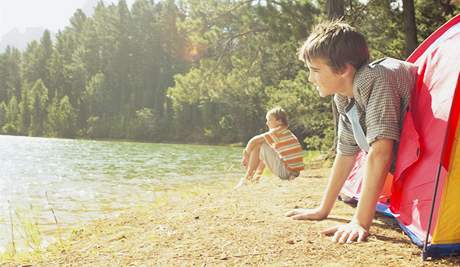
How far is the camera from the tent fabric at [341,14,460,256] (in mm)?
2365

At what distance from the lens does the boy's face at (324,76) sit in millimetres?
2699

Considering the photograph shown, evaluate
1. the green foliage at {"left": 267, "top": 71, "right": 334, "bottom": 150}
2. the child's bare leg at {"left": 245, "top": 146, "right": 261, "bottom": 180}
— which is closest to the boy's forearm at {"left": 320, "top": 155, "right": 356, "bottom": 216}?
the child's bare leg at {"left": 245, "top": 146, "right": 261, "bottom": 180}

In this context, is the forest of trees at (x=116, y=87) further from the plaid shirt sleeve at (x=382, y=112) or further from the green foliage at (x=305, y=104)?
the plaid shirt sleeve at (x=382, y=112)

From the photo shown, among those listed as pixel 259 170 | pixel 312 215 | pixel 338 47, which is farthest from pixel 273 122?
pixel 338 47

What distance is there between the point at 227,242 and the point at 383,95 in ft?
3.73

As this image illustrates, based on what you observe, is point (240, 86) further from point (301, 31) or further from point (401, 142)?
point (401, 142)

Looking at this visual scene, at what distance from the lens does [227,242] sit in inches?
105

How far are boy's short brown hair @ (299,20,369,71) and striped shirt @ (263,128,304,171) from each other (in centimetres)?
341

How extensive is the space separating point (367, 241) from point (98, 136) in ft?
188

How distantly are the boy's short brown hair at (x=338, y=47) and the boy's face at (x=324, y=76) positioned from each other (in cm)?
2

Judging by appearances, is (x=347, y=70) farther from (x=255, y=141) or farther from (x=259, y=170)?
(x=259, y=170)

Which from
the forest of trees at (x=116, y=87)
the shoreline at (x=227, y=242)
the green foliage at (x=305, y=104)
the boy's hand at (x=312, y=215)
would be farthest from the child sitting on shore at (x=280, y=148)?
the forest of trees at (x=116, y=87)

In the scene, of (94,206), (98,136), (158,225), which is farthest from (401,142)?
(98,136)

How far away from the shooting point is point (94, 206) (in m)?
5.71
